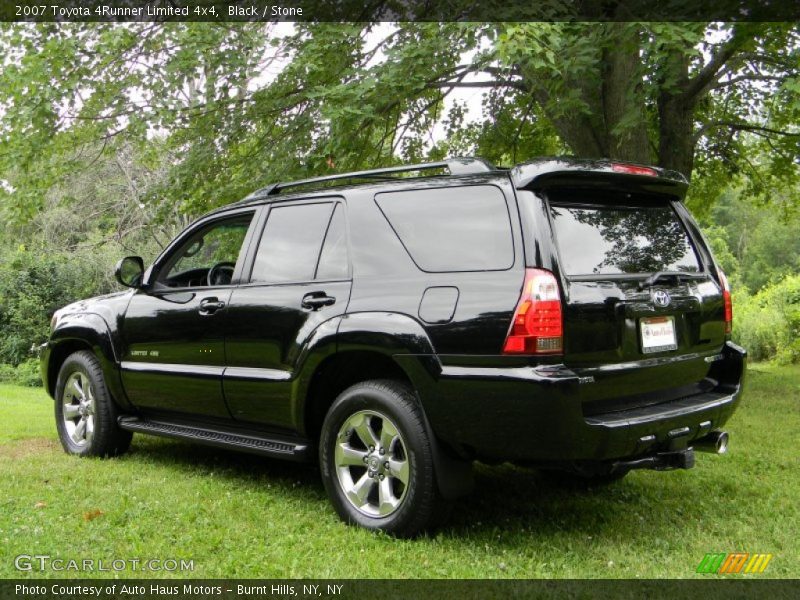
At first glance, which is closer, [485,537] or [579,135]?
[485,537]

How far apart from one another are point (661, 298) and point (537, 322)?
0.85m

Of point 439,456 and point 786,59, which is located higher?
point 786,59

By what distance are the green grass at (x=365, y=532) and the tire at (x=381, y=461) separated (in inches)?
4.8

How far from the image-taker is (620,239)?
14.4 feet

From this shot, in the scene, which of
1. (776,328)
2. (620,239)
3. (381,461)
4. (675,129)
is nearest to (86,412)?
(381,461)

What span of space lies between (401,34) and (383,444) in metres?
6.99

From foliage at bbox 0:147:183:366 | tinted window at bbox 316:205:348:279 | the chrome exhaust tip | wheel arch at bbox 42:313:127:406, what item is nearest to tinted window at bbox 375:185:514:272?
tinted window at bbox 316:205:348:279

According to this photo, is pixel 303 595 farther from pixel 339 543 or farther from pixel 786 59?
pixel 786 59

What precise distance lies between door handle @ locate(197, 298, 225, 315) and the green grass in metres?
1.15

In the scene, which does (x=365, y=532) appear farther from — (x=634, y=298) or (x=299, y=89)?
(x=299, y=89)

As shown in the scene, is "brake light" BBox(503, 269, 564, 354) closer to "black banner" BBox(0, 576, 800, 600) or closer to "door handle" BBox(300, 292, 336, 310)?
"black banner" BBox(0, 576, 800, 600)

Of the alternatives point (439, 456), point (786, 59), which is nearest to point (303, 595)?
point (439, 456)

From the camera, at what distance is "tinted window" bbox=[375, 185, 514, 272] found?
13.5 feet

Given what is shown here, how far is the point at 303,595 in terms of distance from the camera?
3.59 meters
